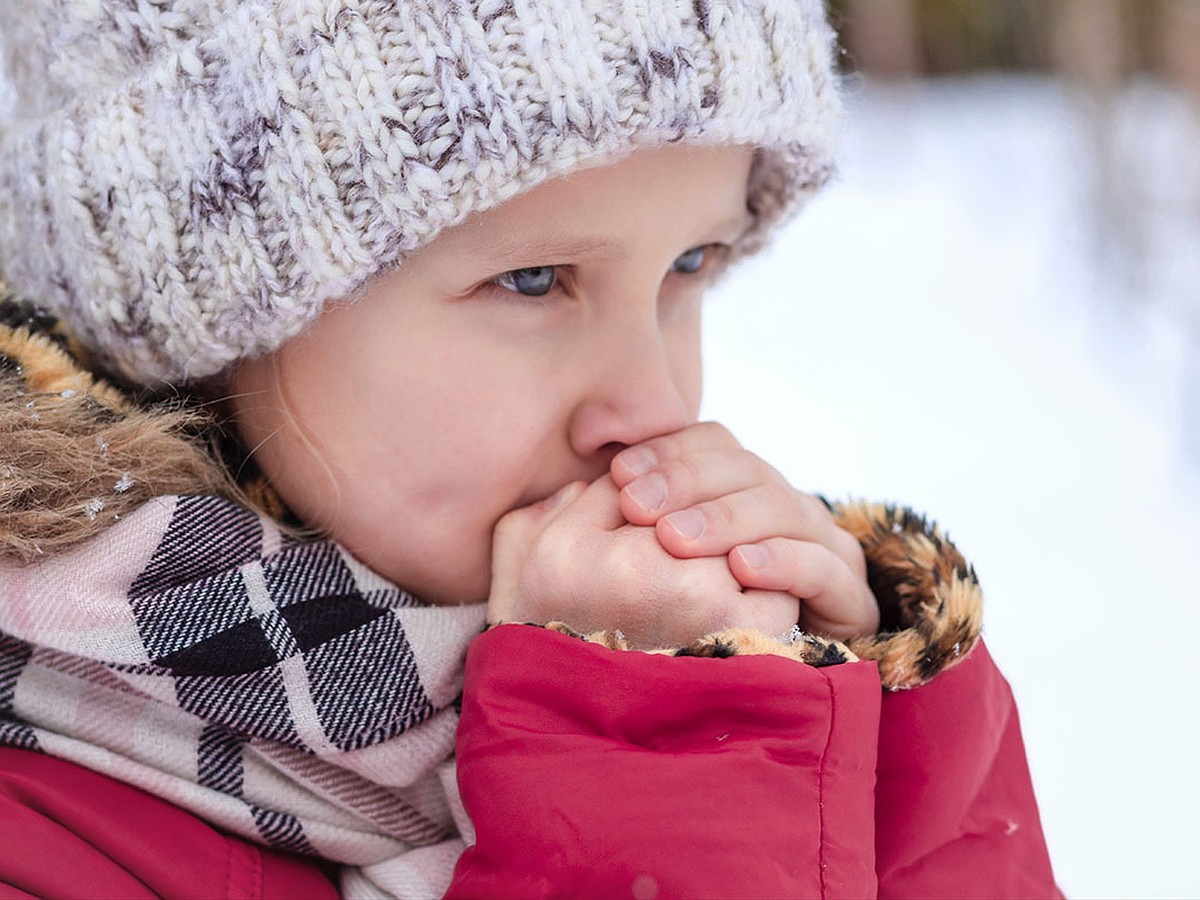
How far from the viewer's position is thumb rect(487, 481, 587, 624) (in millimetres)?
935

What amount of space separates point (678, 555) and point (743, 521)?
7cm

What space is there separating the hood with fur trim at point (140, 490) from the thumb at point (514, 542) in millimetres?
108

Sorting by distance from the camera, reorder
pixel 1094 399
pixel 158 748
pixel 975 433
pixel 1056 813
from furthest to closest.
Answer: pixel 1094 399
pixel 975 433
pixel 1056 813
pixel 158 748

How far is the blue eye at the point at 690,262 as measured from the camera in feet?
3.38

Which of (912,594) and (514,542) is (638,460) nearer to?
(514,542)

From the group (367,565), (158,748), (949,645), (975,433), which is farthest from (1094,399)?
(158,748)

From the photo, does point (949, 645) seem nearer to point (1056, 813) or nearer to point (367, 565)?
point (367, 565)

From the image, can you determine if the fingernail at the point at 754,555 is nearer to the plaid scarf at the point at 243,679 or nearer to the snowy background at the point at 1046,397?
the plaid scarf at the point at 243,679

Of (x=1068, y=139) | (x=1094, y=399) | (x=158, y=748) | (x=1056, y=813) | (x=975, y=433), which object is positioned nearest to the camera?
(x=158, y=748)

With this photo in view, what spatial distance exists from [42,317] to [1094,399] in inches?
97.2

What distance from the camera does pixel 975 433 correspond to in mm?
2619

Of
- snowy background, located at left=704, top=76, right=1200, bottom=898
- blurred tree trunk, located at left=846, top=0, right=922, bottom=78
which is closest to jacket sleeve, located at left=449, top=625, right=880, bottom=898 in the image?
snowy background, located at left=704, top=76, right=1200, bottom=898

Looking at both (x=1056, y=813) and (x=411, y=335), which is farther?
(x=1056, y=813)

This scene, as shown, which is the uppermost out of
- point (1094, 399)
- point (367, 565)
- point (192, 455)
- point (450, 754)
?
point (192, 455)
